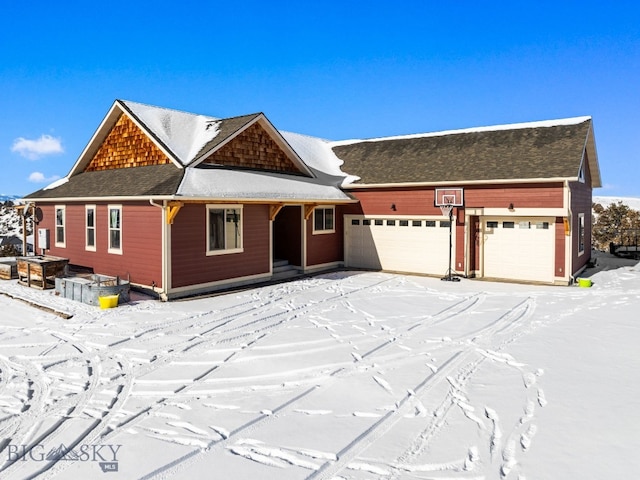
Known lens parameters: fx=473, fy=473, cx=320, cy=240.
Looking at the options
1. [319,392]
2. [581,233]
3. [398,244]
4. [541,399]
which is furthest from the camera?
[398,244]

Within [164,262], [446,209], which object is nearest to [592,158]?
[446,209]

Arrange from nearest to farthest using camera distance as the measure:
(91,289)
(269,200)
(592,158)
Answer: (91,289) < (269,200) < (592,158)

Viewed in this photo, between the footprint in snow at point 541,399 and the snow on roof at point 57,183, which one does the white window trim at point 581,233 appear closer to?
the footprint in snow at point 541,399

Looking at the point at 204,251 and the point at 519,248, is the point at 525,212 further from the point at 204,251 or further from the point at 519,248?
the point at 204,251

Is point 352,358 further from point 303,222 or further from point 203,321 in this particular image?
point 303,222

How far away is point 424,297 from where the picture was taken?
1319 centimetres

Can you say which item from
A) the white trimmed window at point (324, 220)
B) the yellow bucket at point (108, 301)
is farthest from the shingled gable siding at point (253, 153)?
the yellow bucket at point (108, 301)

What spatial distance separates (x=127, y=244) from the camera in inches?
549

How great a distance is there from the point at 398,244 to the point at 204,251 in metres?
7.86

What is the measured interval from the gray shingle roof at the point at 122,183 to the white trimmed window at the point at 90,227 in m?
0.51

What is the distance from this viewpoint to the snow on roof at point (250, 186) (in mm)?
13180

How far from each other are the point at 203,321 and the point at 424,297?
20.2ft

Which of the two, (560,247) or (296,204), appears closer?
(560,247)

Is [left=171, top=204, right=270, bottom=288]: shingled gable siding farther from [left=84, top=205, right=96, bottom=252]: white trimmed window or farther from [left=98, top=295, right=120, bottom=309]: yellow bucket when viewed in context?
[left=84, top=205, right=96, bottom=252]: white trimmed window
